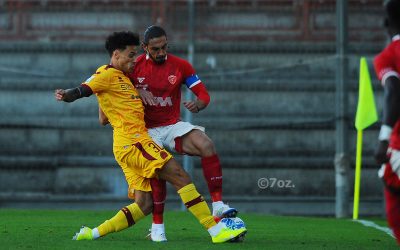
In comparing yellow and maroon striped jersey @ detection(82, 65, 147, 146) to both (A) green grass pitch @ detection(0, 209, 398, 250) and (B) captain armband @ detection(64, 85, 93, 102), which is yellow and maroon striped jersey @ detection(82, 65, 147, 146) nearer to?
(B) captain armband @ detection(64, 85, 93, 102)

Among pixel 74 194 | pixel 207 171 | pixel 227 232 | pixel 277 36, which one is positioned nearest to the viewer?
pixel 227 232

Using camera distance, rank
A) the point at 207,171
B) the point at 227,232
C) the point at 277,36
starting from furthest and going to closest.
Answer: the point at 277,36, the point at 207,171, the point at 227,232

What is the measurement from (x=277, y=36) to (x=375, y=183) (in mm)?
2786

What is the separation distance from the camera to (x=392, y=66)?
6.45 metres

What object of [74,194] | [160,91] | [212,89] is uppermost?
[160,91]

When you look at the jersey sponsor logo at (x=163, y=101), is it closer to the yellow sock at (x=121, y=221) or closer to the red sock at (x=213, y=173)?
the red sock at (x=213, y=173)

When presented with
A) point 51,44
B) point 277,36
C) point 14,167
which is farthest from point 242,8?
point 14,167

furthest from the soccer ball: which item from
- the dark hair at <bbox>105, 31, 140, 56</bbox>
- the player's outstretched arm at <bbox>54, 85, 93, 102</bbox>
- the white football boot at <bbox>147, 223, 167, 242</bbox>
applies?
the dark hair at <bbox>105, 31, 140, 56</bbox>

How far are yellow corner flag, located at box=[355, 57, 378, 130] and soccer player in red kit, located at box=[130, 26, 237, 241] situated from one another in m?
4.75

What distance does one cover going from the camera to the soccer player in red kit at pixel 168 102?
29.2ft

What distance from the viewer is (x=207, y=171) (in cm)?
889

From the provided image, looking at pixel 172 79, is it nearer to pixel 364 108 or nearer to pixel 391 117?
pixel 391 117

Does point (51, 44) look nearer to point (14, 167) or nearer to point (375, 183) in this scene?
point (14, 167)

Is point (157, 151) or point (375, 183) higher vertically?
point (157, 151)
